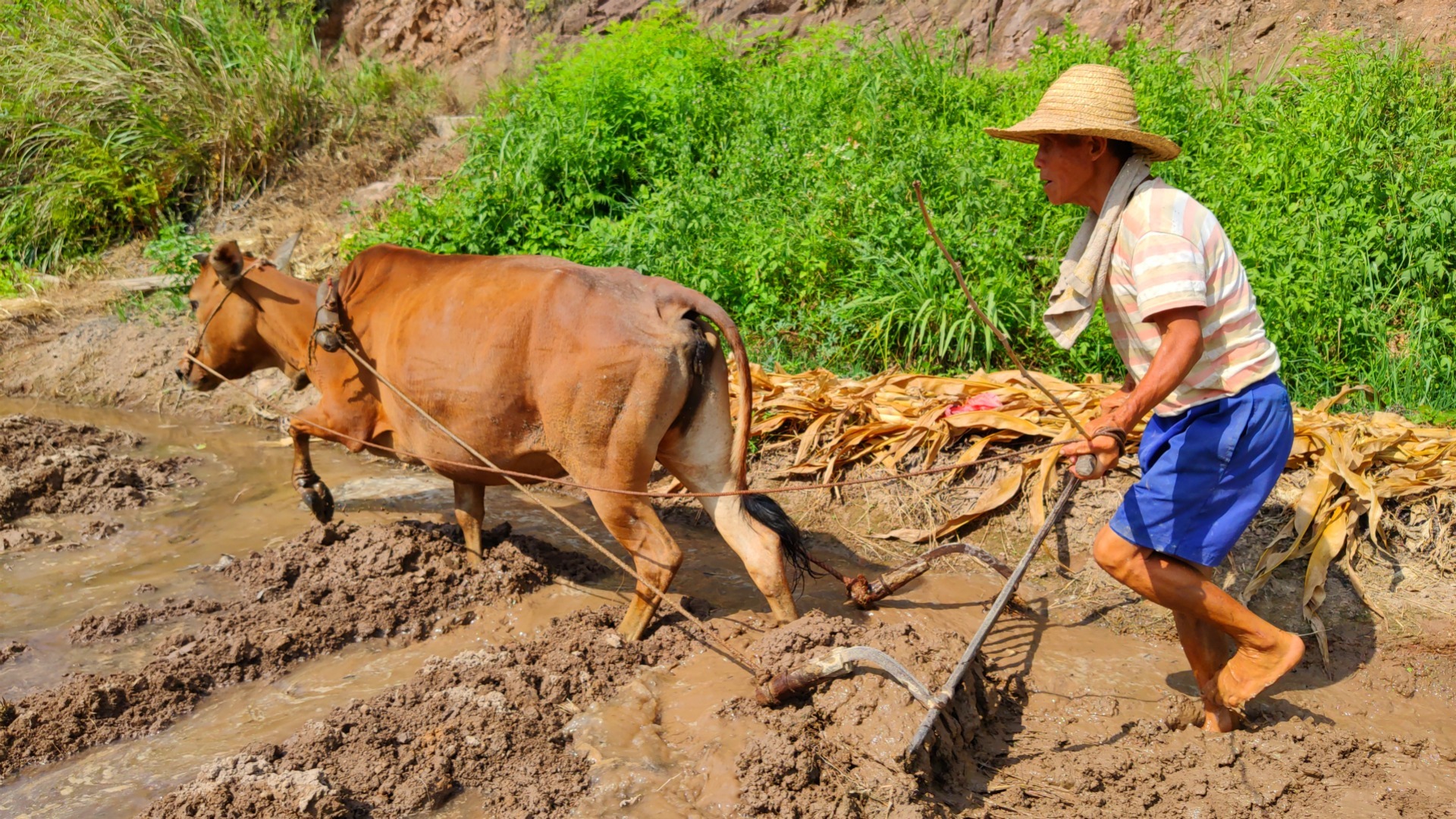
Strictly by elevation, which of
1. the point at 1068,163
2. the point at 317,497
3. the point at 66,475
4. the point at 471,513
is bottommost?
the point at 66,475

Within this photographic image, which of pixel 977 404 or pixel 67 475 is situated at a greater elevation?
pixel 977 404

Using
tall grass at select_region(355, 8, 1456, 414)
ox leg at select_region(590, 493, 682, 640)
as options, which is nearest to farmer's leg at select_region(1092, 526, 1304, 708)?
ox leg at select_region(590, 493, 682, 640)

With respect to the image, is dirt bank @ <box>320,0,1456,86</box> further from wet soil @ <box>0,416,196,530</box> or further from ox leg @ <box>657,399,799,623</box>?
wet soil @ <box>0,416,196,530</box>

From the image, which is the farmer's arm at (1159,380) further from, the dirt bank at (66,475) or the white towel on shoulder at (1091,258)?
the dirt bank at (66,475)

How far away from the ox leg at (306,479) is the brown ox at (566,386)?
0.30 m

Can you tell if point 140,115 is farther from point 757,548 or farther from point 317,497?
point 757,548

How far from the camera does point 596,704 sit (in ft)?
12.8

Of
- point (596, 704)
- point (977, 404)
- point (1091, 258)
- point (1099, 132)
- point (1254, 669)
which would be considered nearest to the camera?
point (1099, 132)

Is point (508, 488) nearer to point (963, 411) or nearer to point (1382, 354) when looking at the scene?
point (963, 411)

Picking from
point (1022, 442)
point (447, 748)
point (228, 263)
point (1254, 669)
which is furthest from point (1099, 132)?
point (228, 263)

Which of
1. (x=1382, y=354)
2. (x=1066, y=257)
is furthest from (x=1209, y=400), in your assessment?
(x=1382, y=354)

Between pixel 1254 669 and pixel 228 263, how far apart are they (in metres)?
4.66

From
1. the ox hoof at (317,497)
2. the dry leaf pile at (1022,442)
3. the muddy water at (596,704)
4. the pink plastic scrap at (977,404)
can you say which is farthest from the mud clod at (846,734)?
the ox hoof at (317,497)

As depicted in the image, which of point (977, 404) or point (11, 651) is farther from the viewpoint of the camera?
point (977, 404)
